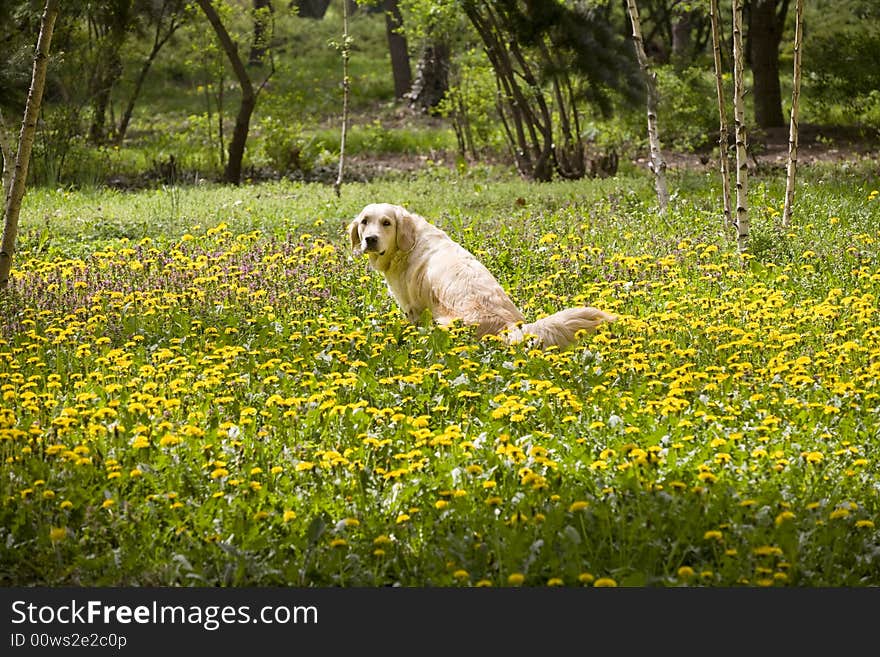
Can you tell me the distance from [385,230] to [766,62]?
14550 mm

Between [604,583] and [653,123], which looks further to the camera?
[653,123]

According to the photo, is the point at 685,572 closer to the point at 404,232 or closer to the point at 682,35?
the point at 404,232

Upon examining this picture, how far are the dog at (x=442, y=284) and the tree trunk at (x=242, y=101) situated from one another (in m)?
10.7

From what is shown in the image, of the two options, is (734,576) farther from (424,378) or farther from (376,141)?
(376,141)

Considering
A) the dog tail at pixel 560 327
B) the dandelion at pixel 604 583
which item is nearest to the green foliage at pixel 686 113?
the dog tail at pixel 560 327

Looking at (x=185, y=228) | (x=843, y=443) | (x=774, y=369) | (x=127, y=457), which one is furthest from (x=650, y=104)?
(x=127, y=457)

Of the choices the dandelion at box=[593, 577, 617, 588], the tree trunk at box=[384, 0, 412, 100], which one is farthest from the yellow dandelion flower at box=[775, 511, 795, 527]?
the tree trunk at box=[384, 0, 412, 100]

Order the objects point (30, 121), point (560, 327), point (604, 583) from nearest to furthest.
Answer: point (604, 583), point (560, 327), point (30, 121)

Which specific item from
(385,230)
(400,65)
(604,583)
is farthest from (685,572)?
(400,65)

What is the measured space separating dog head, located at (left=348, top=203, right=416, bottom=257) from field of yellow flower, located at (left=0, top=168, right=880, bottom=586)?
523mm

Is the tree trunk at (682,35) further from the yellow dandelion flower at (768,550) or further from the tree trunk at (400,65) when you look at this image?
the yellow dandelion flower at (768,550)

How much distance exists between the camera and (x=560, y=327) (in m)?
7.12

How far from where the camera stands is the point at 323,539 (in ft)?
14.7

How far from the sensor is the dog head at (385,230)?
8258mm
